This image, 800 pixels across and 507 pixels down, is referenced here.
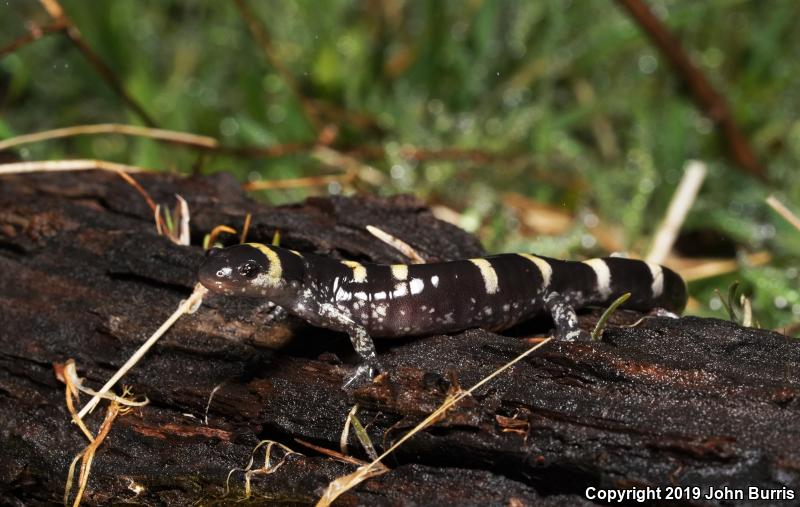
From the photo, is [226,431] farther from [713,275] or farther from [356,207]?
[713,275]

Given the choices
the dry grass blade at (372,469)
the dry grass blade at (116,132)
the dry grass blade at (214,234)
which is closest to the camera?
the dry grass blade at (372,469)

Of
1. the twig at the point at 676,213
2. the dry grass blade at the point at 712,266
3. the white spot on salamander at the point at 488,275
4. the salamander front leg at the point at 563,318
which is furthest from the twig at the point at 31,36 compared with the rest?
the dry grass blade at the point at 712,266

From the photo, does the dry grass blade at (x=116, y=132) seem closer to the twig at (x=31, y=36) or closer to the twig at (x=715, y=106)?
the twig at (x=31, y=36)

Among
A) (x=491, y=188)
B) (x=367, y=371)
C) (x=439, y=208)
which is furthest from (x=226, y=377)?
(x=491, y=188)

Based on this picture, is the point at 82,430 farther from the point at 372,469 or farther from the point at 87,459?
the point at 372,469

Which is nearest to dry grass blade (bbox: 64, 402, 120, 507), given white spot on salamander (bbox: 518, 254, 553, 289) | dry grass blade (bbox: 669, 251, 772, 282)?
white spot on salamander (bbox: 518, 254, 553, 289)

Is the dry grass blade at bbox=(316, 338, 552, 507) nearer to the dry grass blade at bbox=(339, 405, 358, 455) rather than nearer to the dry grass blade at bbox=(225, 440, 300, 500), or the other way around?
the dry grass blade at bbox=(339, 405, 358, 455)

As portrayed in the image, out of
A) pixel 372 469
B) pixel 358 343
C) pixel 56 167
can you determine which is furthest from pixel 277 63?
pixel 372 469
